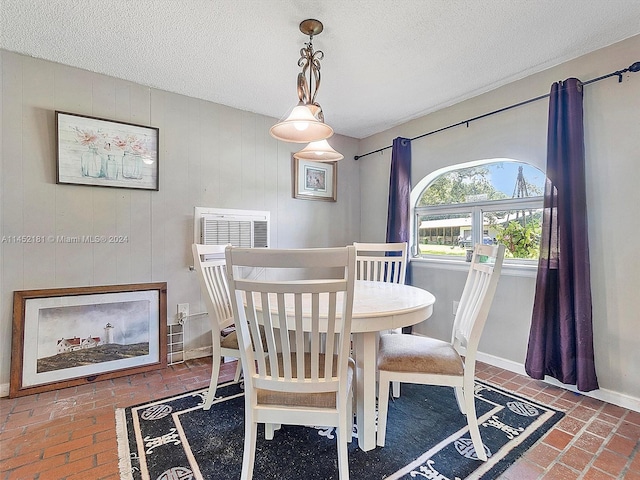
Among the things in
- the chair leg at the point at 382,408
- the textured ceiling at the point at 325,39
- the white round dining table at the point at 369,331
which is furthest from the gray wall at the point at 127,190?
the chair leg at the point at 382,408

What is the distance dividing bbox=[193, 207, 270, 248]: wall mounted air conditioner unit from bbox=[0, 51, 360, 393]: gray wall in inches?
3.0

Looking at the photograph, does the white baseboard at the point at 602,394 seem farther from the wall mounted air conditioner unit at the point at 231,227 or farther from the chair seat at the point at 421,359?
the wall mounted air conditioner unit at the point at 231,227

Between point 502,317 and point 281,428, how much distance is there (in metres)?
1.98

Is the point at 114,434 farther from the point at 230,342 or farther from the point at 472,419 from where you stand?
the point at 472,419

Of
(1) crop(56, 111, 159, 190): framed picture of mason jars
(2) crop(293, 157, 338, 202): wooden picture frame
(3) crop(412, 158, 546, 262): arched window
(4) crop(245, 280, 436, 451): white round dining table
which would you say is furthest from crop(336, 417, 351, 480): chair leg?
(2) crop(293, 157, 338, 202): wooden picture frame

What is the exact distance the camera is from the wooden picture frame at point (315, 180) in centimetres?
342

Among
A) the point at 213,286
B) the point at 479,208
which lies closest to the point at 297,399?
the point at 213,286

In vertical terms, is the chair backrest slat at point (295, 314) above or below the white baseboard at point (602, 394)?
above

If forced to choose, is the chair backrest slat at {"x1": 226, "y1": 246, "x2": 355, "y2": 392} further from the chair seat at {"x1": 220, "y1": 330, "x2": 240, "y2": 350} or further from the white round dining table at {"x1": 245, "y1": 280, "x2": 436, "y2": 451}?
the chair seat at {"x1": 220, "y1": 330, "x2": 240, "y2": 350}

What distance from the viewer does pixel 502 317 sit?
257 centimetres

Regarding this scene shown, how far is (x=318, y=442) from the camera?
5.24 ft

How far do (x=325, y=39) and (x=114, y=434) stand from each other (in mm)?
2617

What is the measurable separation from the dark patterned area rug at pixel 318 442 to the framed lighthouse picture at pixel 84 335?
2.10 feet

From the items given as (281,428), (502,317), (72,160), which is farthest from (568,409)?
(72,160)
